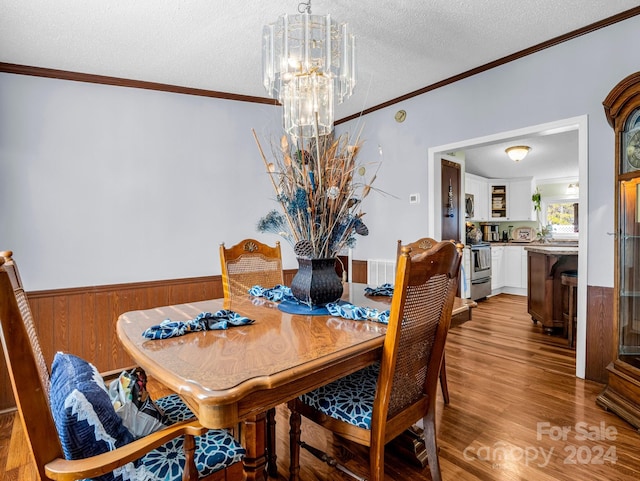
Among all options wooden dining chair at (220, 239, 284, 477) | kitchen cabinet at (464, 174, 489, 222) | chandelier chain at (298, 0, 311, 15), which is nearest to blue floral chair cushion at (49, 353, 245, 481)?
wooden dining chair at (220, 239, 284, 477)

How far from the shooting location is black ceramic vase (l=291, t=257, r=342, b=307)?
1.63 m

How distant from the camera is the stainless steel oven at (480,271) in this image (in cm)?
519

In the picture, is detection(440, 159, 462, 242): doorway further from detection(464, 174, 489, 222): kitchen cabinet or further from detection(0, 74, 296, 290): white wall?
detection(0, 74, 296, 290): white wall

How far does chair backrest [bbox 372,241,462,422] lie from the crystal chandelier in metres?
0.95

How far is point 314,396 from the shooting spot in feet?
4.64

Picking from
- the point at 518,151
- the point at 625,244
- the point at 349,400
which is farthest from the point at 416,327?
the point at 518,151

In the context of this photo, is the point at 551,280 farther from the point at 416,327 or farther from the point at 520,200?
the point at 520,200

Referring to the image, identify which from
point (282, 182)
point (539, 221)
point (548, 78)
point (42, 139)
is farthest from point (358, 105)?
point (539, 221)

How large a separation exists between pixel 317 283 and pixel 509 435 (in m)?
1.41

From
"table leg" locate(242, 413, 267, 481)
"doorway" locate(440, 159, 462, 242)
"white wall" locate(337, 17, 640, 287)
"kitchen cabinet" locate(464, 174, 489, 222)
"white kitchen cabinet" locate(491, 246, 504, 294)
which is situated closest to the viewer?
"table leg" locate(242, 413, 267, 481)

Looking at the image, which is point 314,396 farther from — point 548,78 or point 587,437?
point 548,78

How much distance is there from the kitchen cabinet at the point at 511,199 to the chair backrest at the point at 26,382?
7.11 m

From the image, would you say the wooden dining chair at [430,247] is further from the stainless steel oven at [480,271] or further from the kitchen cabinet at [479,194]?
the kitchen cabinet at [479,194]

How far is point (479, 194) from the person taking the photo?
21.2 feet
